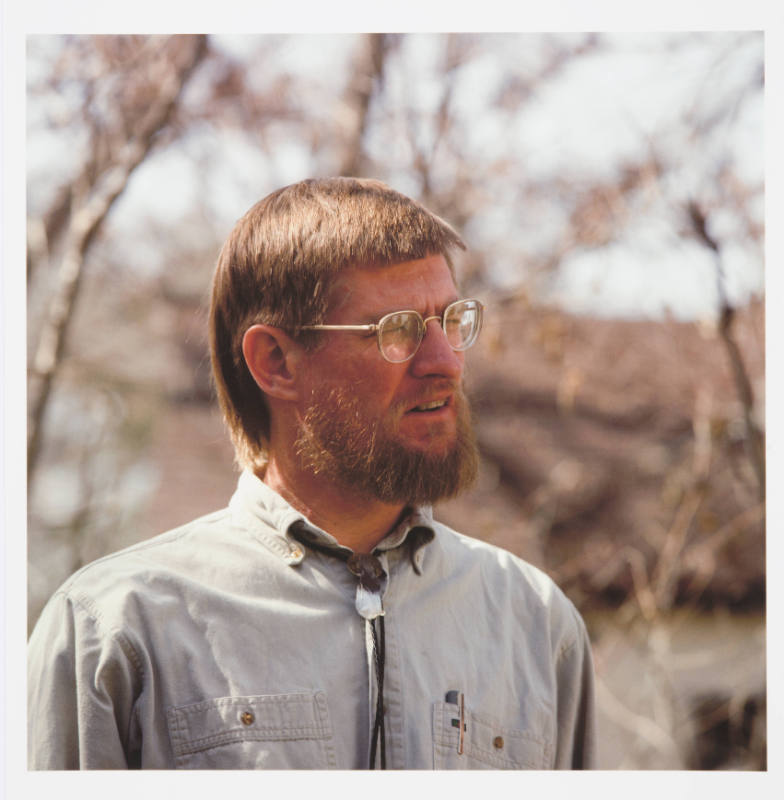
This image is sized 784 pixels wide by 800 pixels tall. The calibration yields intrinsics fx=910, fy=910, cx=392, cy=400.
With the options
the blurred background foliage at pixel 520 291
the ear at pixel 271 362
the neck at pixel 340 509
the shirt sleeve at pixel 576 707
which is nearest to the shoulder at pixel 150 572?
the neck at pixel 340 509

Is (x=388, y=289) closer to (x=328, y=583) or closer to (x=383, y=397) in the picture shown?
(x=383, y=397)

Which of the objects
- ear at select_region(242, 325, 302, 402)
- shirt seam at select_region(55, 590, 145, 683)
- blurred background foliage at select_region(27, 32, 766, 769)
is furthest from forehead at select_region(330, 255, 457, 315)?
blurred background foliage at select_region(27, 32, 766, 769)

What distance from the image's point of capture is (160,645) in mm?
1315

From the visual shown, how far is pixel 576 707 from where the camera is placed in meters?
1.59

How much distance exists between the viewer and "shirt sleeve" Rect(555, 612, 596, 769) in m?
1.57

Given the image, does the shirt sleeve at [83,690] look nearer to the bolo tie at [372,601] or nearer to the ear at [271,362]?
the bolo tie at [372,601]

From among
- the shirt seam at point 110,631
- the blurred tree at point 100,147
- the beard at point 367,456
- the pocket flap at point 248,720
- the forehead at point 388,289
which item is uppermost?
the blurred tree at point 100,147

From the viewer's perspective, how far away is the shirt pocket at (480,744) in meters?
1.43

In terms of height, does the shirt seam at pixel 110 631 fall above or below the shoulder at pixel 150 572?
below

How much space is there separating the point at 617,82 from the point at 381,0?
2.77 ft

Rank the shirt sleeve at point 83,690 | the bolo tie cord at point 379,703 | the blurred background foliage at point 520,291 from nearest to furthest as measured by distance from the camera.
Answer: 1. the shirt sleeve at point 83,690
2. the bolo tie cord at point 379,703
3. the blurred background foliage at point 520,291
